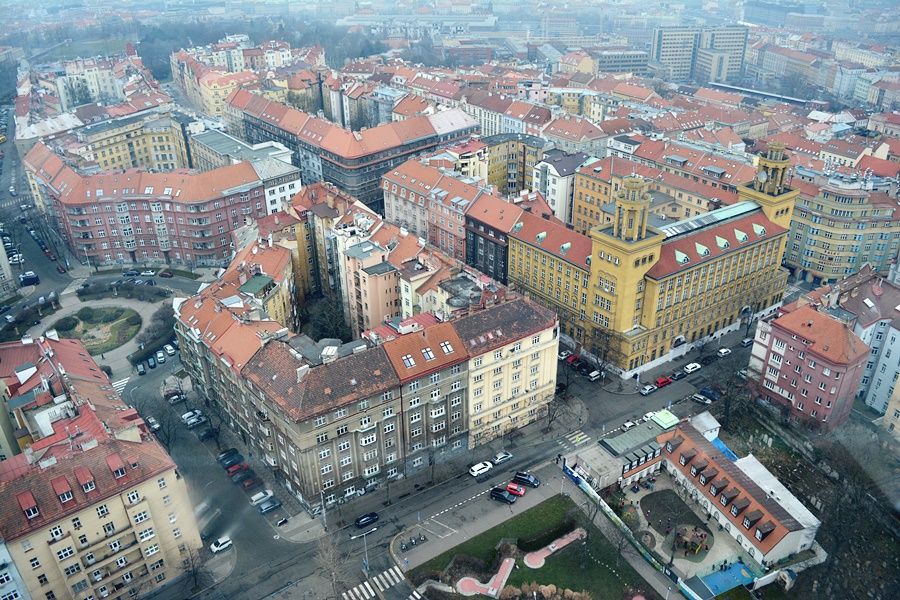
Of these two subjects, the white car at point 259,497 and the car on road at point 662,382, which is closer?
the white car at point 259,497

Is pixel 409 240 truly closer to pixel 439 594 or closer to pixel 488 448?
pixel 488 448

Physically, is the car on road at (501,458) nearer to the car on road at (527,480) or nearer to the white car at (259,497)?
the car on road at (527,480)

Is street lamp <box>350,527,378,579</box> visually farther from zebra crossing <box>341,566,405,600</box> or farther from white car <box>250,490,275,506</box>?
white car <box>250,490,275,506</box>

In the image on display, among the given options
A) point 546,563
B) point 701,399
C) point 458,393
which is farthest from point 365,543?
point 701,399

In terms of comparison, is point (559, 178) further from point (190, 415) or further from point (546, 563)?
point (546, 563)

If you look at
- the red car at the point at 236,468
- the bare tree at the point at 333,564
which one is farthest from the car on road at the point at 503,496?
the red car at the point at 236,468

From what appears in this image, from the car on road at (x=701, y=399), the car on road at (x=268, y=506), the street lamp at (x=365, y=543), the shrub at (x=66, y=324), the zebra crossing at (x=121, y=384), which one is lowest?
the street lamp at (x=365, y=543)
